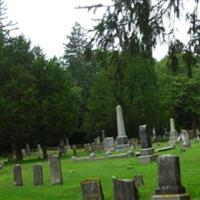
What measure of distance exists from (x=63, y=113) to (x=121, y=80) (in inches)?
1307

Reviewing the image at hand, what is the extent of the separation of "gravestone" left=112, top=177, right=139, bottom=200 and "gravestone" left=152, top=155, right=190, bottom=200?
49 centimetres

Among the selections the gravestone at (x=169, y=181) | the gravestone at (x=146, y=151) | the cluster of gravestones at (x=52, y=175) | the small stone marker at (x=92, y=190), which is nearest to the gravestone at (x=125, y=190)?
the gravestone at (x=169, y=181)

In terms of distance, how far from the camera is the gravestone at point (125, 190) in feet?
40.8

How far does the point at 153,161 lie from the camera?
2728cm

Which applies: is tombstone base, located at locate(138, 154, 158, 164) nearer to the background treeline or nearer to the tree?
the background treeline

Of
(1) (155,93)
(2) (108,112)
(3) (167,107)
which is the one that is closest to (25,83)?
(2) (108,112)

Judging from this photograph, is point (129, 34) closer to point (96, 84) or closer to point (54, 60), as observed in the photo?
point (54, 60)

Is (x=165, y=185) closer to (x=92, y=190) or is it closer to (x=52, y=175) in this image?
(x=92, y=190)

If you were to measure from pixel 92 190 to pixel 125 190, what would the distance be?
157cm

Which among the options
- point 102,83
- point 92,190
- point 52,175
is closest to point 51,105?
point 102,83

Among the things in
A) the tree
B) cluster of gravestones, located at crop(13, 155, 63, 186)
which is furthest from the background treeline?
cluster of gravestones, located at crop(13, 155, 63, 186)

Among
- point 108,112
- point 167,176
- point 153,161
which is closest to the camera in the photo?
point 167,176

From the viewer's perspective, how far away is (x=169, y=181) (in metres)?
12.4

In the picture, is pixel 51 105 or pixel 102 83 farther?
pixel 102 83
